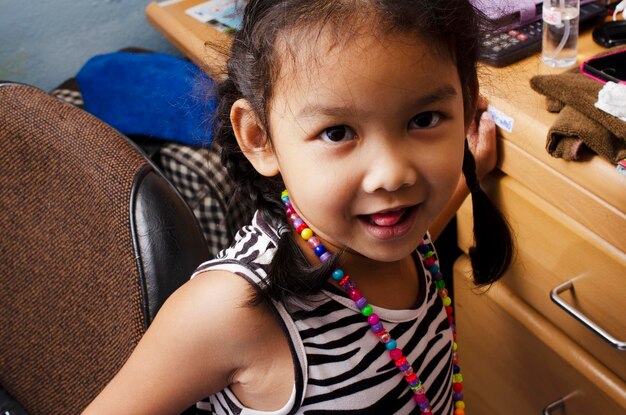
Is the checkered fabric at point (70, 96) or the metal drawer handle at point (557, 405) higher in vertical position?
the checkered fabric at point (70, 96)

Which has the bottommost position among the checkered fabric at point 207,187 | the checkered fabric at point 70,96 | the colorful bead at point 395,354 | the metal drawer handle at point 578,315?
the checkered fabric at point 207,187

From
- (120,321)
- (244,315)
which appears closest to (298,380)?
(244,315)

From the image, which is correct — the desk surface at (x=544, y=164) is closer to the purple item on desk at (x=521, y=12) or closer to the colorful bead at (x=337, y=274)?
the purple item on desk at (x=521, y=12)

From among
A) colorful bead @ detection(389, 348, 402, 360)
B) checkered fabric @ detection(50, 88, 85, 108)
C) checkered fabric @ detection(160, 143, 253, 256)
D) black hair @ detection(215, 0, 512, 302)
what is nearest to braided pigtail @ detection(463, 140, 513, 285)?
black hair @ detection(215, 0, 512, 302)

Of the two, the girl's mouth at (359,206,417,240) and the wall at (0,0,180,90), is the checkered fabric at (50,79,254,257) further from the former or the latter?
the girl's mouth at (359,206,417,240)

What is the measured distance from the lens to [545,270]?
3.14 ft

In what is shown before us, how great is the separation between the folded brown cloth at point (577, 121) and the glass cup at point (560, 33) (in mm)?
95

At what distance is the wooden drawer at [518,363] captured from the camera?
954 millimetres

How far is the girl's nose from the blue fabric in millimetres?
658

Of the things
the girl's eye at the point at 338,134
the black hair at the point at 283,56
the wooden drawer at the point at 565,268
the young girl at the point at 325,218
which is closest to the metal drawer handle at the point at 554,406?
the wooden drawer at the point at 565,268

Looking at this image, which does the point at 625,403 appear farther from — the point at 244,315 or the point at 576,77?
the point at 244,315

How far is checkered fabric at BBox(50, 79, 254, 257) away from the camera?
1311mm

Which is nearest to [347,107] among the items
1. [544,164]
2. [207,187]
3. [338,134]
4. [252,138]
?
[338,134]

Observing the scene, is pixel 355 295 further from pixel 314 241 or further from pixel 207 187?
pixel 207 187
